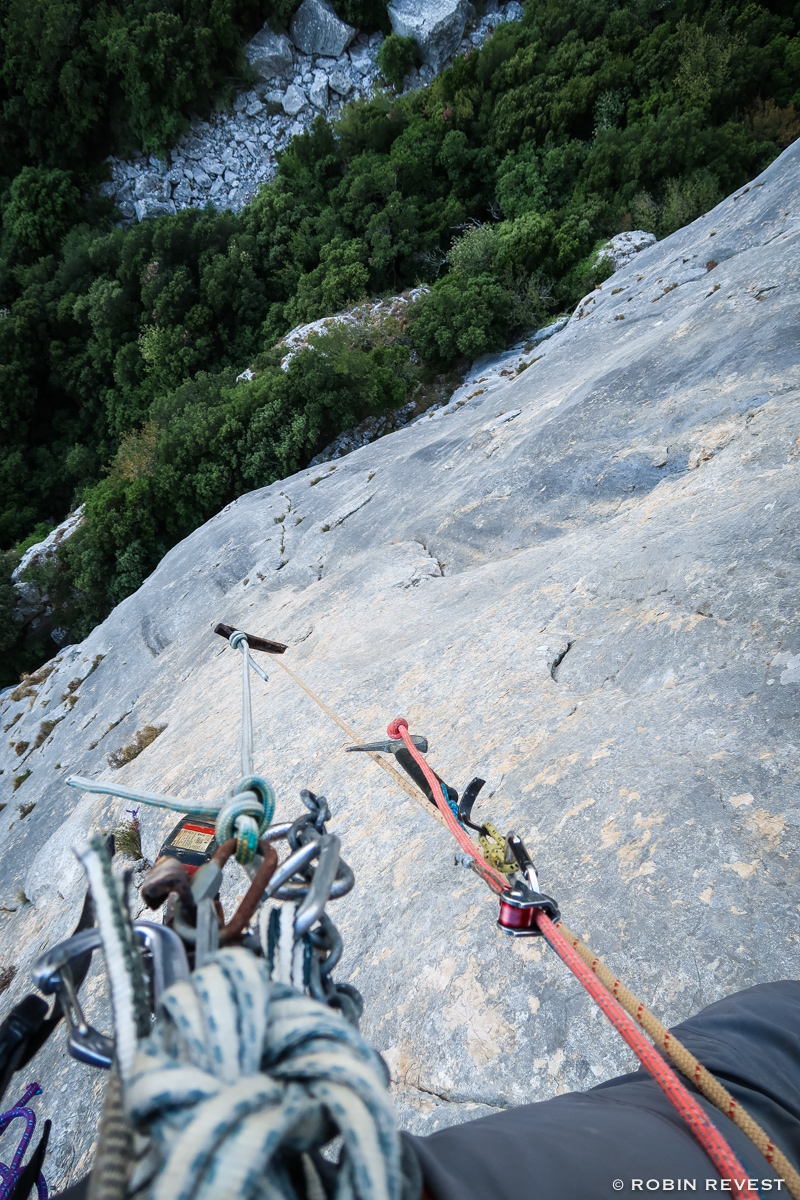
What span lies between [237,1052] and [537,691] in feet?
9.11

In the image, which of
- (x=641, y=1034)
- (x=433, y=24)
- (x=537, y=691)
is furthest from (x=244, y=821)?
(x=433, y=24)

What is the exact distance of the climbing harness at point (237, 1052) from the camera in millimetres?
493

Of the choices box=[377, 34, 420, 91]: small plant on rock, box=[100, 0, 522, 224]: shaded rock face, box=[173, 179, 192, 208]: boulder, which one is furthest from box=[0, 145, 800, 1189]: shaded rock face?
box=[173, 179, 192, 208]: boulder

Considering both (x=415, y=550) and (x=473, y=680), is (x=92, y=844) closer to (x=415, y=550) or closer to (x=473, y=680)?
(x=473, y=680)

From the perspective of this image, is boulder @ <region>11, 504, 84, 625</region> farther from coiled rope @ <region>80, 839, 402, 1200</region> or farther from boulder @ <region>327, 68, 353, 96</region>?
boulder @ <region>327, 68, 353, 96</region>

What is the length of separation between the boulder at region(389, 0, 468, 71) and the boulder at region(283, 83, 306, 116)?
5465 millimetres

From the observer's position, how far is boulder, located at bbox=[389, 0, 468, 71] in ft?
86.1

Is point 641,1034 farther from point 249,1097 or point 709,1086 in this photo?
point 249,1097

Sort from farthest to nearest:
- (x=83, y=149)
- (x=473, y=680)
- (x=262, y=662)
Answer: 1. (x=83, y=149)
2. (x=262, y=662)
3. (x=473, y=680)

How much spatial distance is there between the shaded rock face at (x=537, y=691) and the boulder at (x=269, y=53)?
104 ft

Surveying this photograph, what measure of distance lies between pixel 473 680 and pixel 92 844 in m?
2.94

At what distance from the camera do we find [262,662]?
Result: 5.50 metres

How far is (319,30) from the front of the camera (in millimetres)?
27953

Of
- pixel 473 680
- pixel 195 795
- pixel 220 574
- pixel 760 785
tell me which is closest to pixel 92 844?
pixel 760 785
